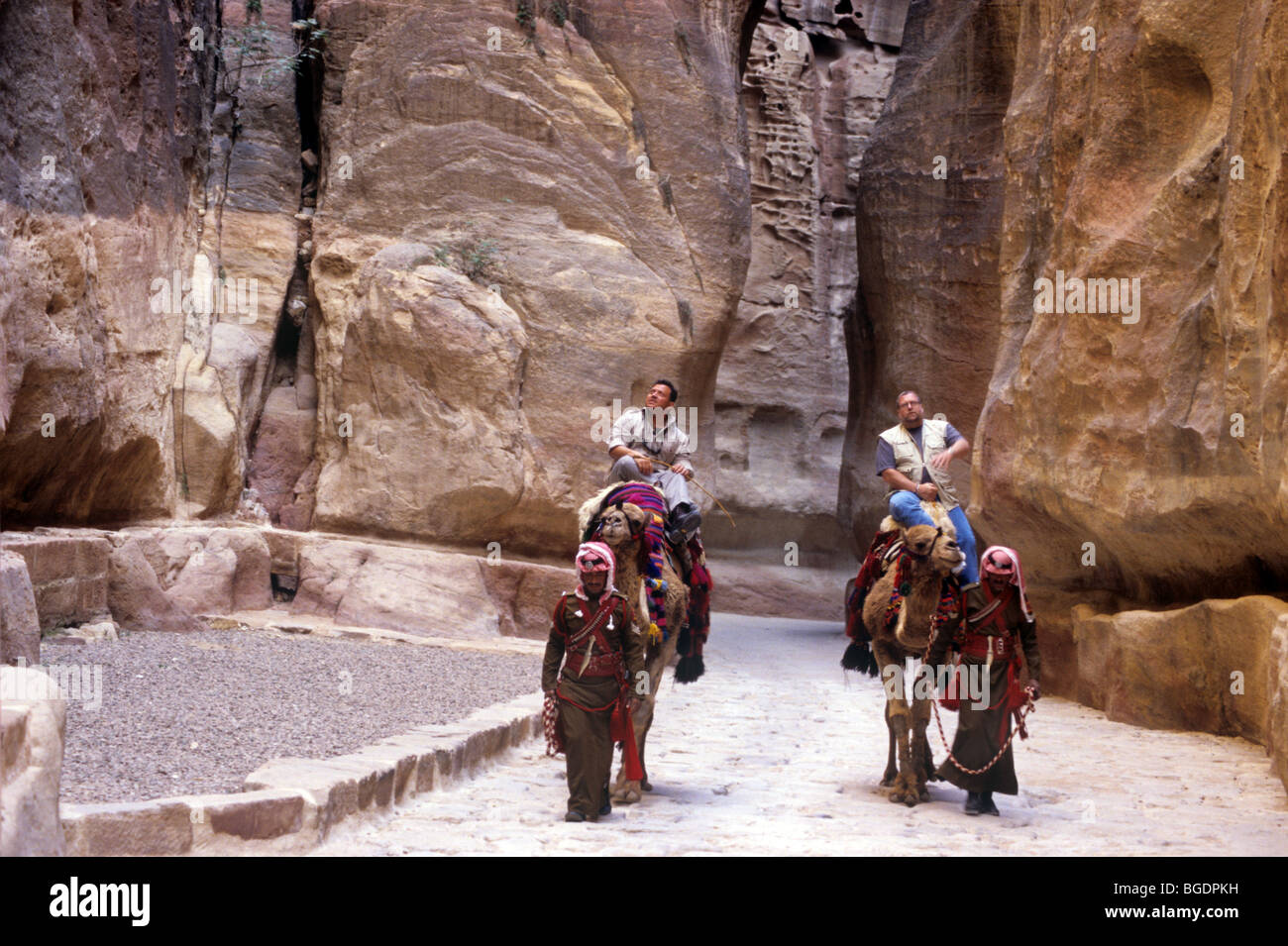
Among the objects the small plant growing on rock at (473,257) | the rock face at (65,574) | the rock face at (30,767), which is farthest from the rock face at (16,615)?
the small plant growing on rock at (473,257)

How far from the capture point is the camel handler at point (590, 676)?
6484mm

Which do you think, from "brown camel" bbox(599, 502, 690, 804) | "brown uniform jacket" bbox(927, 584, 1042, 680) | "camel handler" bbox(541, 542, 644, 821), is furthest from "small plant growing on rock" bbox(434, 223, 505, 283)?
"brown uniform jacket" bbox(927, 584, 1042, 680)

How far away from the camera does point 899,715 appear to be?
7371 millimetres

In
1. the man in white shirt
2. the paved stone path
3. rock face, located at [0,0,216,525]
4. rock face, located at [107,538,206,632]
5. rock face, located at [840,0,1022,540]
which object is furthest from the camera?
rock face, located at [840,0,1022,540]

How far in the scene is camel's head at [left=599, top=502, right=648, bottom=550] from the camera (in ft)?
22.5

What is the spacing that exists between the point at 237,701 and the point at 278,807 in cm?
293

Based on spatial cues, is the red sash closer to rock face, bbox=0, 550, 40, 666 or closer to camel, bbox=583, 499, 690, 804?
camel, bbox=583, 499, 690, 804

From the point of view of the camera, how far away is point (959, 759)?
23.1ft

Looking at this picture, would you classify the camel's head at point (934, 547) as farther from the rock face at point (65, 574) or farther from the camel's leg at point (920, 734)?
the rock face at point (65, 574)

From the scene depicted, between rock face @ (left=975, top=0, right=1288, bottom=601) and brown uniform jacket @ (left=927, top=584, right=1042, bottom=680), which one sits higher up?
rock face @ (left=975, top=0, right=1288, bottom=601)

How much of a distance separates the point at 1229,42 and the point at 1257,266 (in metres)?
3.10

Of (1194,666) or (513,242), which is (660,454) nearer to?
(1194,666)

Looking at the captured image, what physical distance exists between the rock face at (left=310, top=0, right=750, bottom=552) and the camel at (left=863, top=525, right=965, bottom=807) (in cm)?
911

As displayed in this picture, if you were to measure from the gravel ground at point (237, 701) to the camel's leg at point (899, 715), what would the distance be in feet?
9.79
